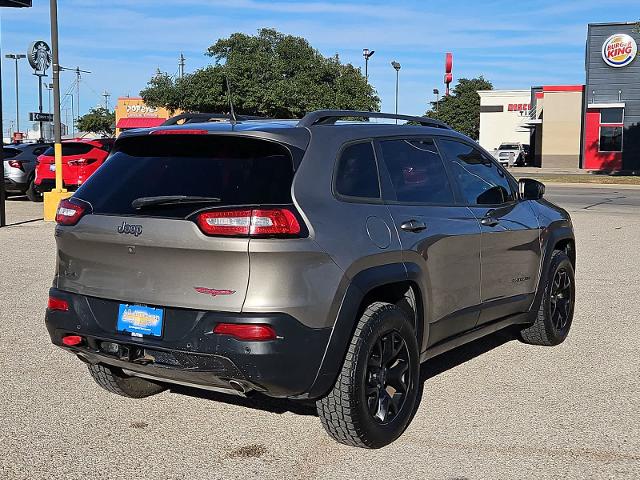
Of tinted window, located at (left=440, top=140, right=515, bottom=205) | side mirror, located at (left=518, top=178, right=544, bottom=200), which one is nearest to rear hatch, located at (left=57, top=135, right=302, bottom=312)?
tinted window, located at (left=440, top=140, right=515, bottom=205)

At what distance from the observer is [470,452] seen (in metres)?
4.38

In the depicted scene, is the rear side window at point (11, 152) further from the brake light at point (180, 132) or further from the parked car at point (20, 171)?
the brake light at point (180, 132)

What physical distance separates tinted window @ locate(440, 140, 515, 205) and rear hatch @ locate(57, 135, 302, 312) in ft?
5.65

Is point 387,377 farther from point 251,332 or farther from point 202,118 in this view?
point 202,118

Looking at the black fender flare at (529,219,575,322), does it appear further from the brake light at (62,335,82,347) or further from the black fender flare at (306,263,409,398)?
the brake light at (62,335,82,347)

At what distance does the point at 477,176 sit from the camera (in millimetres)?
5754

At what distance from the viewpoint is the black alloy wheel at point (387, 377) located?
4.41 meters

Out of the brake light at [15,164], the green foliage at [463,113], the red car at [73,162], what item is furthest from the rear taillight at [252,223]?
the green foliage at [463,113]

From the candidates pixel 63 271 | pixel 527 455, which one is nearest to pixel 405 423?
pixel 527 455

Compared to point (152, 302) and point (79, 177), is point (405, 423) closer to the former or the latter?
point (152, 302)

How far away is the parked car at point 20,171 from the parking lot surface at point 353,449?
55.5 ft

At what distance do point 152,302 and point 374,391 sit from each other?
128cm

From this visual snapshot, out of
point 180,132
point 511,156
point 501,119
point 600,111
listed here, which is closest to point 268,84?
point 511,156

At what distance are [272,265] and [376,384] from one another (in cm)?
102
